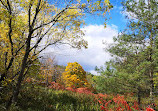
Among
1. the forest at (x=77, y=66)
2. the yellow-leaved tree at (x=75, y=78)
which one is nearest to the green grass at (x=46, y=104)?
the forest at (x=77, y=66)

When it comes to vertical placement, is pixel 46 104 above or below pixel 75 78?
below

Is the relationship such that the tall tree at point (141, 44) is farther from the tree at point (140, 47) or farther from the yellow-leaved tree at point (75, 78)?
the yellow-leaved tree at point (75, 78)

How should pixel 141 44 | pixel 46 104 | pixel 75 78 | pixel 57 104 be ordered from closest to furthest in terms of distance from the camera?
1. pixel 46 104
2. pixel 57 104
3. pixel 141 44
4. pixel 75 78

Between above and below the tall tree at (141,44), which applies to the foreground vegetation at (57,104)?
below

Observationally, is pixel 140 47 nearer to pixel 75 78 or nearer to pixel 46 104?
pixel 46 104

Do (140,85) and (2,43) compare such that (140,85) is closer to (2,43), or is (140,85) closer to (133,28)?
(133,28)

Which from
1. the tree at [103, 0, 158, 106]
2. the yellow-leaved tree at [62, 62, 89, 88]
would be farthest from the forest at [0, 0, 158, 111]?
the yellow-leaved tree at [62, 62, 89, 88]

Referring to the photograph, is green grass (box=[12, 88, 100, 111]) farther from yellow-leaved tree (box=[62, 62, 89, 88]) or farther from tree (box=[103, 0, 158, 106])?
yellow-leaved tree (box=[62, 62, 89, 88])

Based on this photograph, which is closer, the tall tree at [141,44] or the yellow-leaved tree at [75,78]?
the tall tree at [141,44]

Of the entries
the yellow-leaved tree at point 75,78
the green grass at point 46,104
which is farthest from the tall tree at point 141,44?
the yellow-leaved tree at point 75,78

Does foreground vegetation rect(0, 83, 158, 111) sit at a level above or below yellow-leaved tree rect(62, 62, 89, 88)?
below

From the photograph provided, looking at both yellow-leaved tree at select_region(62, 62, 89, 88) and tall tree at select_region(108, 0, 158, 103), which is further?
yellow-leaved tree at select_region(62, 62, 89, 88)

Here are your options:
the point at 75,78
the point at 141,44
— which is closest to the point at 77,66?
the point at 141,44

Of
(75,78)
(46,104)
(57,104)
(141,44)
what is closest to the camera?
(46,104)
